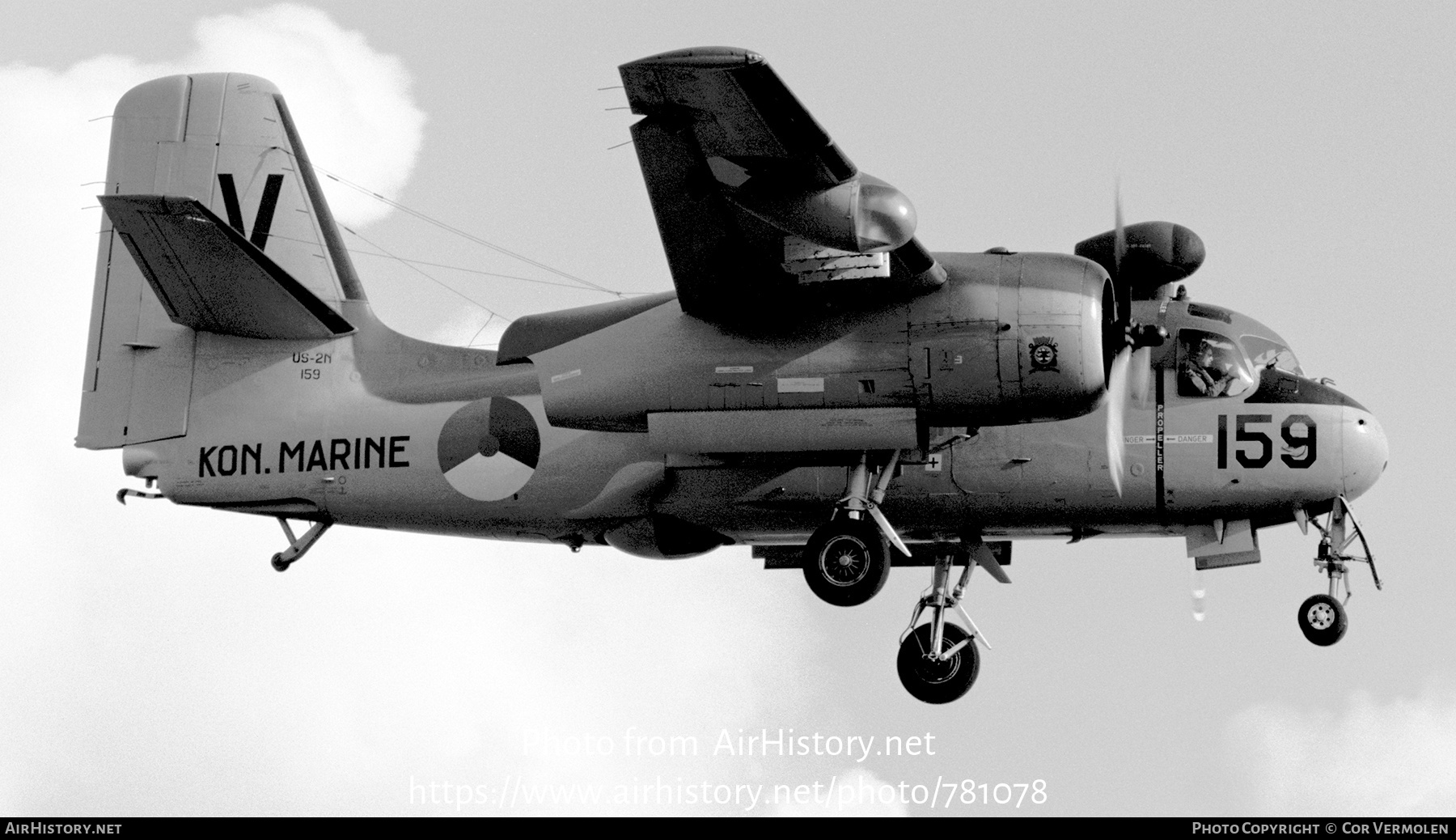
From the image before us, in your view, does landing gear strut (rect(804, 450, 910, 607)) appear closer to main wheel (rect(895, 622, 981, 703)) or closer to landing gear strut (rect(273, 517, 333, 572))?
main wheel (rect(895, 622, 981, 703))

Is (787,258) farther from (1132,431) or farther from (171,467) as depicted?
(171,467)

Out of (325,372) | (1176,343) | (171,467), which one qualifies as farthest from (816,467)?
(171,467)

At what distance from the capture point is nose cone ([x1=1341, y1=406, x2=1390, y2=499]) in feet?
66.0

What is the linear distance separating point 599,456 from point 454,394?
1581 mm

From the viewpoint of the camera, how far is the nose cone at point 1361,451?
20125mm

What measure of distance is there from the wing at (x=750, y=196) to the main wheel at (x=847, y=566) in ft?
6.72

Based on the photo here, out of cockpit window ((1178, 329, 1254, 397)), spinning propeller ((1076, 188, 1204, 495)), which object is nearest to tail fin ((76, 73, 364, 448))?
spinning propeller ((1076, 188, 1204, 495))

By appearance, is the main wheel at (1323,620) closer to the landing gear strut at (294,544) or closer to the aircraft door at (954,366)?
the aircraft door at (954,366)

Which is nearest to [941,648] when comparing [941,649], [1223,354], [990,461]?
[941,649]

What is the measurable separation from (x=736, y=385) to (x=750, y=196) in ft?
6.52

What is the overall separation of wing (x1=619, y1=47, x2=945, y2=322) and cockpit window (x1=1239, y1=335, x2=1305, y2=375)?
3867 mm

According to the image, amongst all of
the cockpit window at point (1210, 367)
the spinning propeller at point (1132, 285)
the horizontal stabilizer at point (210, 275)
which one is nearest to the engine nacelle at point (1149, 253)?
the spinning propeller at point (1132, 285)

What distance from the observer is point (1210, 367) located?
20.3 metres

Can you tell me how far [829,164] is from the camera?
1706cm
